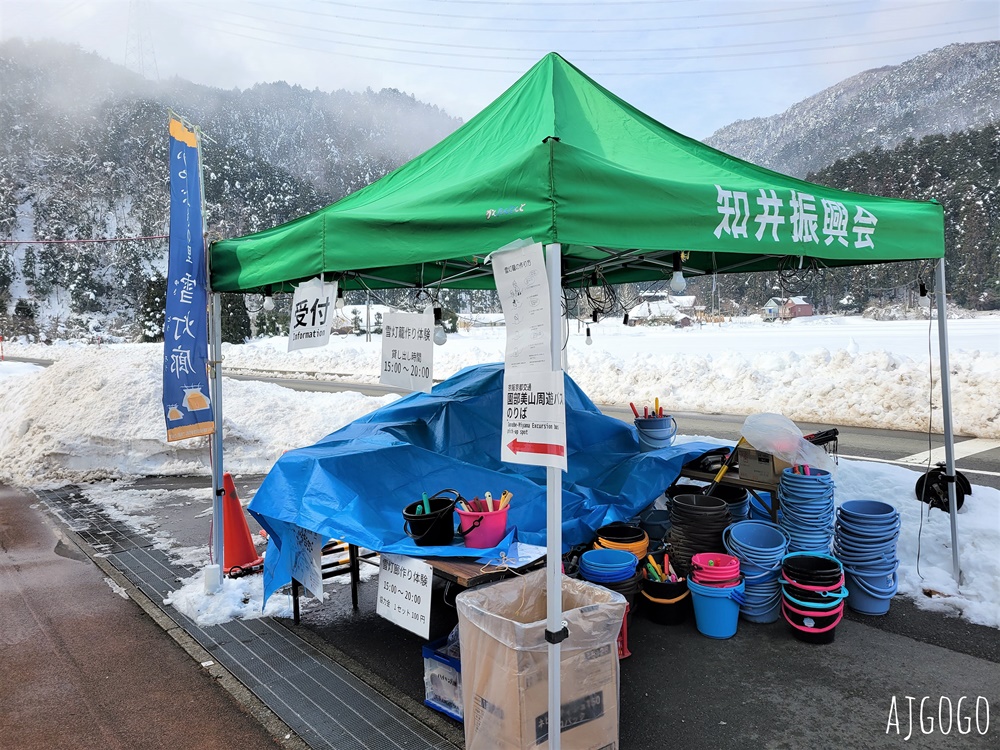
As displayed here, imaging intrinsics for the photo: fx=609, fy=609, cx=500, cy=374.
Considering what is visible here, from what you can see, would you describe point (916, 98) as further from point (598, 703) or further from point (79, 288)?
point (598, 703)

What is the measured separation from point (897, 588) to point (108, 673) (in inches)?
199

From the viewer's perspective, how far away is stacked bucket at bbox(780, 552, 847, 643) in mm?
3551

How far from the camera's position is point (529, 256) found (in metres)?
2.40

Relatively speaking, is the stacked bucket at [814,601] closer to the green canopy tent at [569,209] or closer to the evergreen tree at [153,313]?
the green canopy tent at [569,209]

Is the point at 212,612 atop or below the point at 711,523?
below

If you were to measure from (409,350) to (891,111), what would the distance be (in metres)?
203

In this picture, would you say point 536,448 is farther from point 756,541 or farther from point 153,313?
point 153,313

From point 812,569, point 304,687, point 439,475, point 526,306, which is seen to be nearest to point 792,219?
point 526,306

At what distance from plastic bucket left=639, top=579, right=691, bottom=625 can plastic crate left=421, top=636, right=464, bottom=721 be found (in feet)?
4.82

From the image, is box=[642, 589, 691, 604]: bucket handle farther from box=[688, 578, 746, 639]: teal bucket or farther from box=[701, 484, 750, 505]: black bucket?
box=[701, 484, 750, 505]: black bucket

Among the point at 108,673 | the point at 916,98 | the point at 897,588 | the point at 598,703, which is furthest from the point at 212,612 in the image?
the point at 916,98

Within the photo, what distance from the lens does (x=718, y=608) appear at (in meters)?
3.67

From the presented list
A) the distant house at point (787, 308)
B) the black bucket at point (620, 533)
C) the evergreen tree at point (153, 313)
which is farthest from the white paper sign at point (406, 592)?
the distant house at point (787, 308)

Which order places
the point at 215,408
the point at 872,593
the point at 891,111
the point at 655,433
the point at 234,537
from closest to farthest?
the point at 872,593 < the point at 215,408 < the point at 234,537 < the point at 655,433 < the point at 891,111
